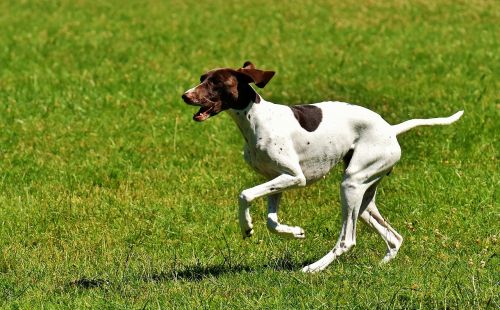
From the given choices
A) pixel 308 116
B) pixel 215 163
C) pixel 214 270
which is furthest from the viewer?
pixel 215 163

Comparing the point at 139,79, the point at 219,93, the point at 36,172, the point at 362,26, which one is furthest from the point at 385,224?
the point at 362,26

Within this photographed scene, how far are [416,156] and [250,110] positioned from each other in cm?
494

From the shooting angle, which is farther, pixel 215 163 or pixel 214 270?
pixel 215 163

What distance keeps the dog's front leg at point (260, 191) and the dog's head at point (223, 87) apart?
2.07ft

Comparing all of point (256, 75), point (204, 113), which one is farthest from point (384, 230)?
point (204, 113)

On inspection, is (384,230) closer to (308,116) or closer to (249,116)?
(308,116)

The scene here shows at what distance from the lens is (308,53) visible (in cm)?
1992

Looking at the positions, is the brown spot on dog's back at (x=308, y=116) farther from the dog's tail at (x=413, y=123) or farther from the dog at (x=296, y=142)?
the dog's tail at (x=413, y=123)

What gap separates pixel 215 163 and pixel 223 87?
4.63 metres

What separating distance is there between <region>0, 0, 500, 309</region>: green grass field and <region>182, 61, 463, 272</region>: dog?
1.62ft

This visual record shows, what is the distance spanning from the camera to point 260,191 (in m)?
7.79

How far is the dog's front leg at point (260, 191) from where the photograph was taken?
774cm

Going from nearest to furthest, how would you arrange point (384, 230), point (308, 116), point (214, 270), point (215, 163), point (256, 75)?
point (256, 75), point (308, 116), point (214, 270), point (384, 230), point (215, 163)

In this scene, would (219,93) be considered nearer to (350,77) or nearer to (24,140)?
(24,140)
